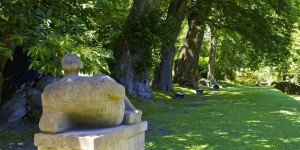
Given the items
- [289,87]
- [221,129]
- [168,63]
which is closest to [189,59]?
[168,63]

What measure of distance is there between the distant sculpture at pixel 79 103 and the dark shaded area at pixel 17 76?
17.9 ft

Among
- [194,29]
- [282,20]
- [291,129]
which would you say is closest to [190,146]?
[291,129]

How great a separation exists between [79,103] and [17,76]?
19.4 ft

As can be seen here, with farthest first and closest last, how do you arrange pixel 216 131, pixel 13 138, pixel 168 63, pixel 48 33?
1. pixel 168 63
2. pixel 216 131
3. pixel 13 138
4. pixel 48 33

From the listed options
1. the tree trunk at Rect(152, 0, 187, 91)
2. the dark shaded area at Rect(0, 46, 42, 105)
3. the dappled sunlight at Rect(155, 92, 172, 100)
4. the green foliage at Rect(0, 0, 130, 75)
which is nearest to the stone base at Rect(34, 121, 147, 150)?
the green foliage at Rect(0, 0, 130, 75)

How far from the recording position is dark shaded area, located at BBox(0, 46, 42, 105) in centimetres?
856

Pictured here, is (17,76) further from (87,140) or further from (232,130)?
(87,140)

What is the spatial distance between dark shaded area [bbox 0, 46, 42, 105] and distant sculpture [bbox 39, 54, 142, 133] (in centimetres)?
→ 544

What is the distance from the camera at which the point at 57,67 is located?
430cm

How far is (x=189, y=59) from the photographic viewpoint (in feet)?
73.2

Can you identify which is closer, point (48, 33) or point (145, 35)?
Answer: point (48, 33)

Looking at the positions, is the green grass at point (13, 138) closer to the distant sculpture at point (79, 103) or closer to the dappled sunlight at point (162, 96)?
the distant sculpture at point (79, 103)

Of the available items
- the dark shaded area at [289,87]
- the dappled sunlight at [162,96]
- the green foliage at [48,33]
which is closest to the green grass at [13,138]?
the green foliage at [48,33]

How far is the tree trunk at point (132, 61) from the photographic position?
12992 millimetres
